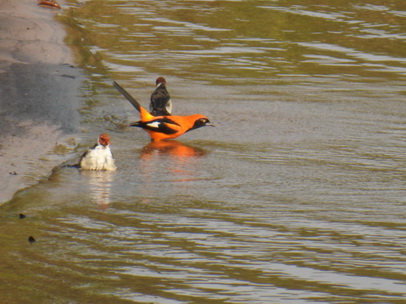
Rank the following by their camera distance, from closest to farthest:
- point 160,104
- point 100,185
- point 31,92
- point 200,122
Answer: point 100,185 < point 200,122 < point 160,104 < point 31,92

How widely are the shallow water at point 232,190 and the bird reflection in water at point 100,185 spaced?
1.0 inches

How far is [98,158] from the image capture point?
31.3 ft

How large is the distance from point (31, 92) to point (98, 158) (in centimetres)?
411

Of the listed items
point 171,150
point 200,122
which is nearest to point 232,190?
point 171,150

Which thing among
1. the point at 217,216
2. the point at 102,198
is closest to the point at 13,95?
the point at 102,198

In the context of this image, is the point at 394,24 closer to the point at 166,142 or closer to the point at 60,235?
the point at 166,142

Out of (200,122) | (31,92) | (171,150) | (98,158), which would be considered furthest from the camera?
(31,92)

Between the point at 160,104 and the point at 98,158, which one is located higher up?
the point at 160,104

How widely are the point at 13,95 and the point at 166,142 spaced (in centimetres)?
271

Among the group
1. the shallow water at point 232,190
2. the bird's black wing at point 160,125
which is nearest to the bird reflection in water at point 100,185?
the shallow water at point 232,190

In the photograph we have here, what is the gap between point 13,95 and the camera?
1312cm

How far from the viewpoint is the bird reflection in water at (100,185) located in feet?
28.1

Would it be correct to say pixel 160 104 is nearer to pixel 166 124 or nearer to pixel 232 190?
pixel 166 124

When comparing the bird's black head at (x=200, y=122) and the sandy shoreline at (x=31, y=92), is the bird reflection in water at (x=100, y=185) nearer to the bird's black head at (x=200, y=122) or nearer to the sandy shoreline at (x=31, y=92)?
the sandy shoreline at (x=31, y=92)
